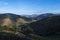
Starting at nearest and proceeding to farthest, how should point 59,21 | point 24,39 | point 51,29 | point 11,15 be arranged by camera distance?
point 24,39, point 51,29, point 59,21, point 11,15

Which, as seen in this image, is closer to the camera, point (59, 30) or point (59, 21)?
point (59, 30)

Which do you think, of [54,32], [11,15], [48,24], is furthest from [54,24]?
[11,15]

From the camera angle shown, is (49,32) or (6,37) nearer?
(6,37)

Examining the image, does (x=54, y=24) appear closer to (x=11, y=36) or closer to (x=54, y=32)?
(x=54, y=32)

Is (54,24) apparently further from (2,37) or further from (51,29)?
(2,37)

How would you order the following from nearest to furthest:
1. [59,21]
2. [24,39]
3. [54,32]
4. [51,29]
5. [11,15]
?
[24,39]
[54,32]
[51,29]
[59,21]
[11,15]

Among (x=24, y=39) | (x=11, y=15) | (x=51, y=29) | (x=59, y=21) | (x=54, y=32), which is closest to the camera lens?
(x=24, y=39)

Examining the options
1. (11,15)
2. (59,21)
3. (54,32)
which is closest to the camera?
→ (54,32)

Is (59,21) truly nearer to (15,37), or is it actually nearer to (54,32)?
(54,32)

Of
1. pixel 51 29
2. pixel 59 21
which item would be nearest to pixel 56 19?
pixel 59 21
